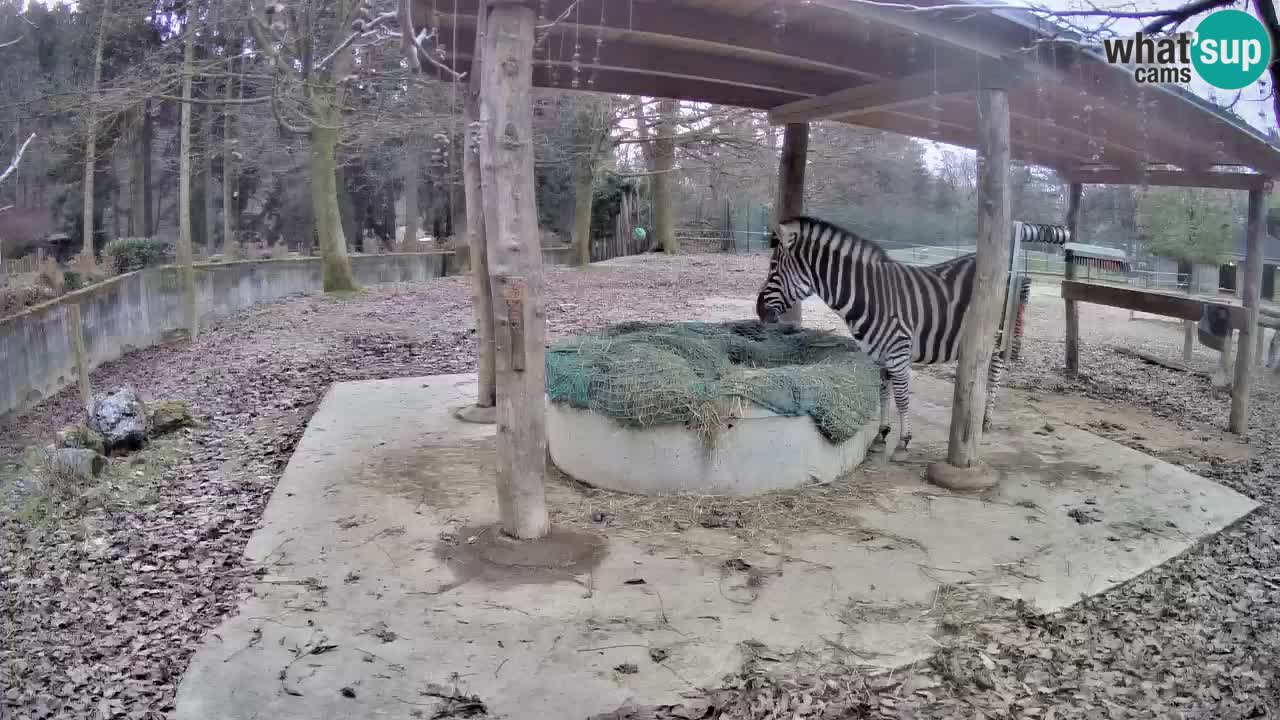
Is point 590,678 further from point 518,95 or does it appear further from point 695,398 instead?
point 518,95

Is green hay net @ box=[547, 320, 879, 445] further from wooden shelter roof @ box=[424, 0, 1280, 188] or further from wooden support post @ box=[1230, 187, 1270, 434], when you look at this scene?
wooden support post @ box=[1230, 187, 1270, 434]

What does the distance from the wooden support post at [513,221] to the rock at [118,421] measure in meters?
4.14

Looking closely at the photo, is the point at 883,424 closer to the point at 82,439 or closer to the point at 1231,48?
the point at 1231,48

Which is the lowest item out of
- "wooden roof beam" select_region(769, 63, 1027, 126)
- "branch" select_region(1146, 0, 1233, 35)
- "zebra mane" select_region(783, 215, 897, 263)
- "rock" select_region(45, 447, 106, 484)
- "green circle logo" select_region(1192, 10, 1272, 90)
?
"rock" select_region(45, 447, 106, 484)

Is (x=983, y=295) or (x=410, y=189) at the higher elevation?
(x=410, y=189)

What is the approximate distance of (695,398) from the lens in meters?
5.52

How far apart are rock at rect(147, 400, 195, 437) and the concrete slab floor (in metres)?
1.66

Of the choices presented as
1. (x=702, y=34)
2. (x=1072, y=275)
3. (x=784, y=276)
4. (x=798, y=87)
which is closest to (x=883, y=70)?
(x=798, y=87)

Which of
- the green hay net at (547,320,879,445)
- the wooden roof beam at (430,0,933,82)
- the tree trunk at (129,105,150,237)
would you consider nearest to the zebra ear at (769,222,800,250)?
the green hay net at (547,320,879,445)

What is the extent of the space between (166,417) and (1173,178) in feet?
32.2

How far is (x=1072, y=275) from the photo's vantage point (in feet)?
34.6

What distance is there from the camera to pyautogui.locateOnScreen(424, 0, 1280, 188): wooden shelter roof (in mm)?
5250

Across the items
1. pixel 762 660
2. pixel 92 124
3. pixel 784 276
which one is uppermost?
pixel 92 124

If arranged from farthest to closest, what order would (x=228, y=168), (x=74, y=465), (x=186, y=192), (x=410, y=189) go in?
1. (x=410, y=189)
2. (x=228, y=168)
3. (x=186, y=192)
4. (x=74, y=465)
